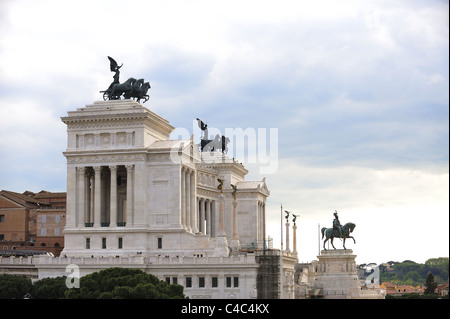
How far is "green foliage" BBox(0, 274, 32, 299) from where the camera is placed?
10694 cm

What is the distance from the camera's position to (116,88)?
12669 centimetres

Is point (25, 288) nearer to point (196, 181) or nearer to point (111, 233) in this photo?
point (111, 233)

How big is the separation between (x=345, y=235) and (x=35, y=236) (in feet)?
174

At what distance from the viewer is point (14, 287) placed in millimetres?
108125

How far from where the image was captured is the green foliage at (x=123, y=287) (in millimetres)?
95500

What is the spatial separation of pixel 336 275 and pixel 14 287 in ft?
170

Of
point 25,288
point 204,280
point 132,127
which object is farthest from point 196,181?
point 25,288

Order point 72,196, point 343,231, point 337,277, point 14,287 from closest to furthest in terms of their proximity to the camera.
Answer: point 14,287 < point 72,196 < point 337,277 < point 343,231

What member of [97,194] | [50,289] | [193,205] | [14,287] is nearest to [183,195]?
[193,205]

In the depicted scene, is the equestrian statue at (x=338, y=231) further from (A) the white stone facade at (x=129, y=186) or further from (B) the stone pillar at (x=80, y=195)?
(B) the stone pillar at (x=80, y=195)

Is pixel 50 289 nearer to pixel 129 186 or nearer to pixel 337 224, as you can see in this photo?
pixel 129 186

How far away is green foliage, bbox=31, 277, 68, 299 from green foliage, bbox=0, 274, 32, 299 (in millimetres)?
1083

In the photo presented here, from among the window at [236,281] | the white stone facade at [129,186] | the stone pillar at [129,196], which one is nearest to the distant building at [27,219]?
the white stone facade at [129,186]

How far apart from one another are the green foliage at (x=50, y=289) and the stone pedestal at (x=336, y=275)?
43.9m
